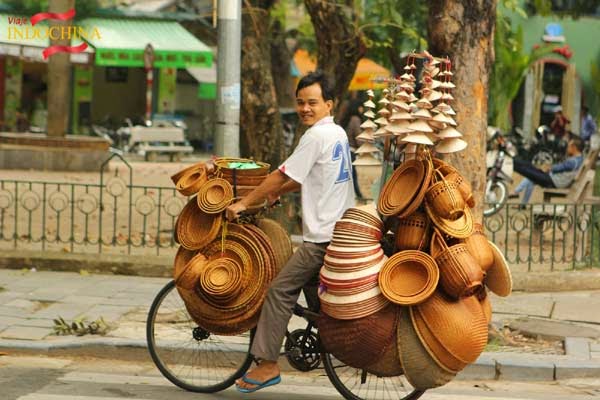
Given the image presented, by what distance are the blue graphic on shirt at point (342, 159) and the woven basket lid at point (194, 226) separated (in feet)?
2.50

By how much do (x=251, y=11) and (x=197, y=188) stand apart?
6.13 m

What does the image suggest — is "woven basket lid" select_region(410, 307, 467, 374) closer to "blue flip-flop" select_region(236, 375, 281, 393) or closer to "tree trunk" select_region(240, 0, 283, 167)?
"blue flip-flop" select_region(236, 375, 281, 393)

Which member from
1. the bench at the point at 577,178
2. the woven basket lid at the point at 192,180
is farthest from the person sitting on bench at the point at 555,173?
the woven basket lid at the point at 192,180

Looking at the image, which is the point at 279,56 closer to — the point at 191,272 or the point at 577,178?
the point at 577,178

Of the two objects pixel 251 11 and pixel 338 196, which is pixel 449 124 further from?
pixel 251 11

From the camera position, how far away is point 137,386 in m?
6.99

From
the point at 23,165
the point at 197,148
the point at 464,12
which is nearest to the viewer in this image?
the point at 464,12

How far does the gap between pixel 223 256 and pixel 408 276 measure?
1153mm

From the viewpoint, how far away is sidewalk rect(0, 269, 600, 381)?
7676mm

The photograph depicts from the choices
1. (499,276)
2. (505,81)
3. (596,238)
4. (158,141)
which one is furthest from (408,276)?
(505,81)

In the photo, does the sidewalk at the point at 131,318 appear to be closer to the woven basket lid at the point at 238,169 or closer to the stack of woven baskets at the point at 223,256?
the stack of woven baskets at the point at 223,256

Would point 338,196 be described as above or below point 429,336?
above

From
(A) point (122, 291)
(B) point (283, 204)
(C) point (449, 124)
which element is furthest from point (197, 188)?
(B) point (283, 204)

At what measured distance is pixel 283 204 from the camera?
38.9 ft
